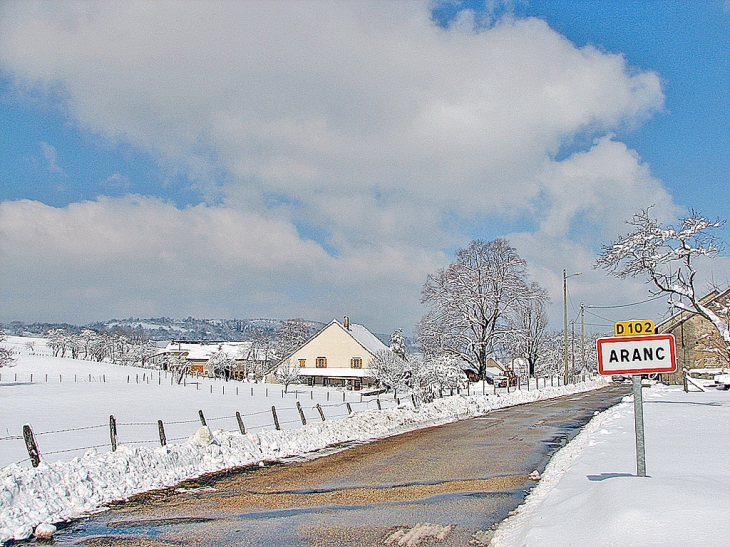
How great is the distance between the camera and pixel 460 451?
15.7 meters

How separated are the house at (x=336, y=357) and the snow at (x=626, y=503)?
62.8m

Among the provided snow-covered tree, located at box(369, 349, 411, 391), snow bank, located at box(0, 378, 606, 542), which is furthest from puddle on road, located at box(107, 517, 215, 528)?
snow-covered tree, located at box(369, 349, 411, 391)

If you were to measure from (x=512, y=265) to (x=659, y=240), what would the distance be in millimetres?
25528

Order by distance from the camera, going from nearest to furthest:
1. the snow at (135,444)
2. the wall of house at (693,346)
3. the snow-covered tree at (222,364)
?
1. the snow at (135,444)
2. the wall of house at (693,346)
3. the snow-covered tree at (222,364)

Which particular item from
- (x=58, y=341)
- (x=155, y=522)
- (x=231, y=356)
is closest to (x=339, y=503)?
(x=155, y=522)

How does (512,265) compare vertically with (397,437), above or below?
above

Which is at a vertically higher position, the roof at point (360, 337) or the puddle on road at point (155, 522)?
the roof at point (360, 337)

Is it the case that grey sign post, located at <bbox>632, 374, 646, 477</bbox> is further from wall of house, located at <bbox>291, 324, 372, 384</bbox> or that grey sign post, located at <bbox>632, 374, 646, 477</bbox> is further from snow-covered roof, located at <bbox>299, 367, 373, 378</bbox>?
wall of house, located at <bbox>291, 324, 372, 384</bbox>

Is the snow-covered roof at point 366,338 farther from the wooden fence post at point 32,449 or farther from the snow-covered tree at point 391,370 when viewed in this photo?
the wooden fence post at point 32,449

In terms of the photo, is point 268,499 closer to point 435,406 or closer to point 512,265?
point 435,406

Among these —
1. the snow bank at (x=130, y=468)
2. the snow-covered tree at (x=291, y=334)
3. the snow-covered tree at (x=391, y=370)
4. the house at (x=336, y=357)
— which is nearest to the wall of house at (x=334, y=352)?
the house at (x=336, y=357)

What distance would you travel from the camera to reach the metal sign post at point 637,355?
747 centimetres

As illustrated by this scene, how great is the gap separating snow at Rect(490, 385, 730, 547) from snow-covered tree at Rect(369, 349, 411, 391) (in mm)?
38130

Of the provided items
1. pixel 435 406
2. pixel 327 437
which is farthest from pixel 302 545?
pixel 435 406
